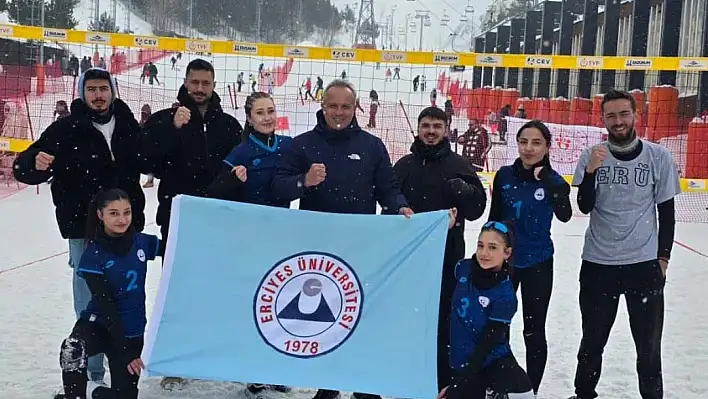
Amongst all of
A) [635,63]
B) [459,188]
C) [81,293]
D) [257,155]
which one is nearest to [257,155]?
[257,155]

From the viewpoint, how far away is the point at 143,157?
4367 millimetres

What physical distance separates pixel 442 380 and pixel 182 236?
162 cm

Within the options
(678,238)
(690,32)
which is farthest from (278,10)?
(678,238)

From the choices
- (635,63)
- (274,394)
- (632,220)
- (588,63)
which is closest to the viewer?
(632,220)

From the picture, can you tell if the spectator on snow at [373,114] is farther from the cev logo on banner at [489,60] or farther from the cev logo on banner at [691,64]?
the cev logo on banner at [691,64]

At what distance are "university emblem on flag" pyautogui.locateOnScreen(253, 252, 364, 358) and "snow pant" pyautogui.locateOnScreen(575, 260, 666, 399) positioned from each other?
4.33ft

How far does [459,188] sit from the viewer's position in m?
4.00

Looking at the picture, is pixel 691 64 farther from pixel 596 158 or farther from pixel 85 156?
pixel 85 156

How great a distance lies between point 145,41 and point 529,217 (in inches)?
428

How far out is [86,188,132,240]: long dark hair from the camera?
3975mm

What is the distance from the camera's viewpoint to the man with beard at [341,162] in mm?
4023

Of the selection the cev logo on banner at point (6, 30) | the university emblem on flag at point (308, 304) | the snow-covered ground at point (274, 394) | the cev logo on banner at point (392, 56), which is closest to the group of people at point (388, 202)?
the university emblem on flag at point (308, 304)

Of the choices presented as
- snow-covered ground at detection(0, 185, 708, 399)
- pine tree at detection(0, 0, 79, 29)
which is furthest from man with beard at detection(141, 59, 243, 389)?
pine tree at detection(0, 0, 79, 29)

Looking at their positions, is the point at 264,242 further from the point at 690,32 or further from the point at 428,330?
the point at 690,32
